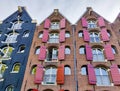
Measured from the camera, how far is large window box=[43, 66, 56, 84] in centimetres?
1864

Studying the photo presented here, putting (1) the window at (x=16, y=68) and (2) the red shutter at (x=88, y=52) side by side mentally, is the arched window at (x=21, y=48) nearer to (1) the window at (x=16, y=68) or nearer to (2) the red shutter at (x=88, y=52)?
(1) the window at (x=16, y=68)

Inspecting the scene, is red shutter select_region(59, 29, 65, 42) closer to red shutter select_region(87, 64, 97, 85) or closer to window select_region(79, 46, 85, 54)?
window select_region(79, 46, 85, 54)

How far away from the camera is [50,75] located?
1920cm

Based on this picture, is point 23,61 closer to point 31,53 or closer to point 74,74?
point 31,53

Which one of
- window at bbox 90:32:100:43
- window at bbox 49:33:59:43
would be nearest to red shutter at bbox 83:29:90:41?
window at bbox 90:32:100:43

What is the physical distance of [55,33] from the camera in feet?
80.1

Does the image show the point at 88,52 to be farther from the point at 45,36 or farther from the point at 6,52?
the point at 6,52

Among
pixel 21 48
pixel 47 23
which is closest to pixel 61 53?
pixel 21 48

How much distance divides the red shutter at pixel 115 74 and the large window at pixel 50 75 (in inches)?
220

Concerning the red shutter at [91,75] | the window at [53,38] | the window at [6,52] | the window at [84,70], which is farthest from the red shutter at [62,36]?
the window at [6,52]

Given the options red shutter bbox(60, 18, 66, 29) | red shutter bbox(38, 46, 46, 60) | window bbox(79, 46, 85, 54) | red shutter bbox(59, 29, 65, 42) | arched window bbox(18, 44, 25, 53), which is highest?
red shutter bbox(60, 18, 66, 29)

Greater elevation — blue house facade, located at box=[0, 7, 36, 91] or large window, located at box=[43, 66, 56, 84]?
blue house facade, located at box=[0, 7, 36, 91]

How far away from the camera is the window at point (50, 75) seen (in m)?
18.6

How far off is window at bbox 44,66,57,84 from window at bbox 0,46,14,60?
516 centimetres
